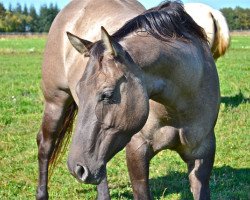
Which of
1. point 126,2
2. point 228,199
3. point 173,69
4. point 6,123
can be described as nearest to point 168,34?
point 173,69

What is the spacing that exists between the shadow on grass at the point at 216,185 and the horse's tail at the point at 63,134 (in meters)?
0.70

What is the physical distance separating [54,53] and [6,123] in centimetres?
354

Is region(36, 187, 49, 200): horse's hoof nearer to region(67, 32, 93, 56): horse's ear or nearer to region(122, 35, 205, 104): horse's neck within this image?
region(122, 35, 205, 104): horse's neck

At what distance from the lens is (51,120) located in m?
4.94

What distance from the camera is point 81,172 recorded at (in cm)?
256

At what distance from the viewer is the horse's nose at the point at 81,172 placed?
8.32 feet

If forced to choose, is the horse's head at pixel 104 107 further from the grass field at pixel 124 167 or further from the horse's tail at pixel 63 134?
the horse's tail at pixel 63 134

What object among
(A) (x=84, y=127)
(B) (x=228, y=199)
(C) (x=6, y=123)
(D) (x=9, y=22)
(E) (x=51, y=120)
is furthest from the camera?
(D) (x=9, y=22)

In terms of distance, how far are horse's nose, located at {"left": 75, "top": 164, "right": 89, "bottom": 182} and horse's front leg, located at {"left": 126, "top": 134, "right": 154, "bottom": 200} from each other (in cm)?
93

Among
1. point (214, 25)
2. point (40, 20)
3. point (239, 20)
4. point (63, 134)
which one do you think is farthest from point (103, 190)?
point (40, 20)

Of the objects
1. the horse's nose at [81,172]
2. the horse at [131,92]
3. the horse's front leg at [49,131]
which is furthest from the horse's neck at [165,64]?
the horse's front leg at [49,131]

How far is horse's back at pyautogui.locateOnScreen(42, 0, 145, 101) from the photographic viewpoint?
174 inches

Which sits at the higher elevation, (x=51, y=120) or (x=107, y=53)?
(x=107, y=53)

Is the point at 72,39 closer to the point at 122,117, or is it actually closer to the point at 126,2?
the point at 122,117
